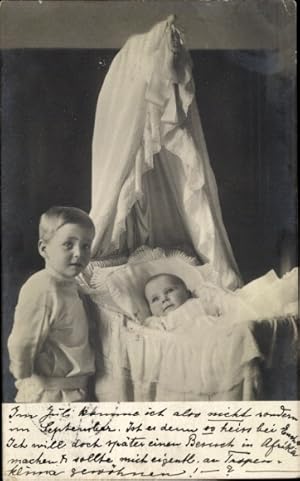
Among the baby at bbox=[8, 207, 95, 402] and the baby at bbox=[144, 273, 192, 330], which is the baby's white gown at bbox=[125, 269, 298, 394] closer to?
the baby at bbox=[144, 273, 192, 330]

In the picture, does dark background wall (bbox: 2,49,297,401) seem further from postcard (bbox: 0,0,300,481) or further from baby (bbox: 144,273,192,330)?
baby (bbox: 144,273,192,330)

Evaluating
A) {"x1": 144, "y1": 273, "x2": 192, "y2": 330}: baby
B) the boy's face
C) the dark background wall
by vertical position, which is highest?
the dark background wall

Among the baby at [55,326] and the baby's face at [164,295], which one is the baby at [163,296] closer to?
the baby's face at [164,295]

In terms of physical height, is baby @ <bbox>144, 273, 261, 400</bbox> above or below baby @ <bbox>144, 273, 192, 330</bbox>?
below

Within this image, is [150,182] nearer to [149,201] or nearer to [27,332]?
[149,201]

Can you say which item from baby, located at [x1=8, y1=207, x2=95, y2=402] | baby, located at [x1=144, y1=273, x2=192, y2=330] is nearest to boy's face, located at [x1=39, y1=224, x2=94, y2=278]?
baby, located at [x1=8, y1=207, x2=95, y2=402]

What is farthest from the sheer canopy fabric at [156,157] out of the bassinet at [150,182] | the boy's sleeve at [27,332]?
the boy's sleeve at [27,332]

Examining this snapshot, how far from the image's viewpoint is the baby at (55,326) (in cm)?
119

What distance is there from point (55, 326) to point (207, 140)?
438 millimetres

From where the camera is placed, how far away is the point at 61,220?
1203 millimetres

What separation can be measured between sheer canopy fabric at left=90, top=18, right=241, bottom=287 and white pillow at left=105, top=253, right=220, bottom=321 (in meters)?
0.03

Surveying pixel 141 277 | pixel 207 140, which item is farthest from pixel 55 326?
pixel 207 140

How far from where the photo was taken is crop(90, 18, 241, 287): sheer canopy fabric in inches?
47.9

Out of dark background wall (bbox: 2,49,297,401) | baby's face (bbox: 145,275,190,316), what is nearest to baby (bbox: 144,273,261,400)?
baby's face (bbox: 145,275,190,316)
